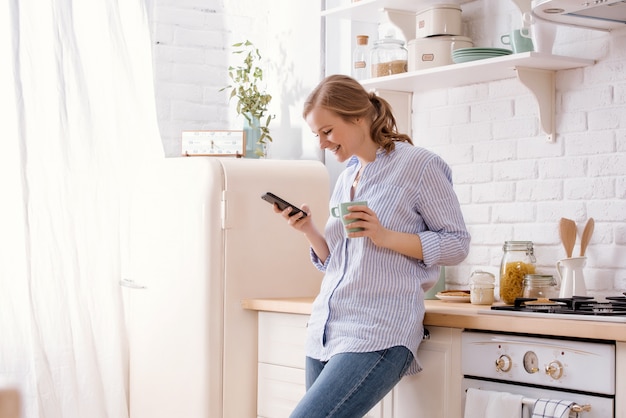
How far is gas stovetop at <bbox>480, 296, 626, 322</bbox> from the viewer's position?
2484 millimetres

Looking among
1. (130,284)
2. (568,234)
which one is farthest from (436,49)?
(130,284)

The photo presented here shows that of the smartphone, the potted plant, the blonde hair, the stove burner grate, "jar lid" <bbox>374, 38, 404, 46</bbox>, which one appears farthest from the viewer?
the potted plant

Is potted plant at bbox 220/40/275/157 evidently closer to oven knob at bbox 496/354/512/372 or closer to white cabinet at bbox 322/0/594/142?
white cabinet at bbox 322/0/594/142

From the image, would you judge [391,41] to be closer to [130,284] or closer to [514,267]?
[514,267]

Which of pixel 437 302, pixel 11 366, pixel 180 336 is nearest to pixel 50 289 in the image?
pixel 11 366

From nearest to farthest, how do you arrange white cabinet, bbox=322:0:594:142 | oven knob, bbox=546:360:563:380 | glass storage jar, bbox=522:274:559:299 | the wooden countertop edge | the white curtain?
oven knob, bbox=546:360:563:380
glass storage jar, bbox=522:274:559:299
white cabinet, bbox=322:0:594:142
the wooden countertop edge
the white curtain

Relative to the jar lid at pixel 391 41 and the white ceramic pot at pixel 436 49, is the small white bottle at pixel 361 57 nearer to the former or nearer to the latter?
the jar lid at pixel 391 41

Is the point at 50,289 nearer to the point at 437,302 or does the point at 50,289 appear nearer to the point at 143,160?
the point at 143,160

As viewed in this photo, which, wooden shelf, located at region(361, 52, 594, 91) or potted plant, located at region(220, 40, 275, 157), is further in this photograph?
potted plant, located at region(220, 40, 275, 157)

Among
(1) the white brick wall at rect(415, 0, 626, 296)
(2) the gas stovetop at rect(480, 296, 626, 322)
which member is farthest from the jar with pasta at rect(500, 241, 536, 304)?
(2) the gas stovetop at rect(480, 296, 626, 322)

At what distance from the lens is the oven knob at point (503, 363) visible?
262cm

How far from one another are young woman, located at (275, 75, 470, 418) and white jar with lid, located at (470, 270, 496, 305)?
1.55ft

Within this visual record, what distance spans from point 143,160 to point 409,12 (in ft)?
4.41

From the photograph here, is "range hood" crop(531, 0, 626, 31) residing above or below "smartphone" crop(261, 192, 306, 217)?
above
